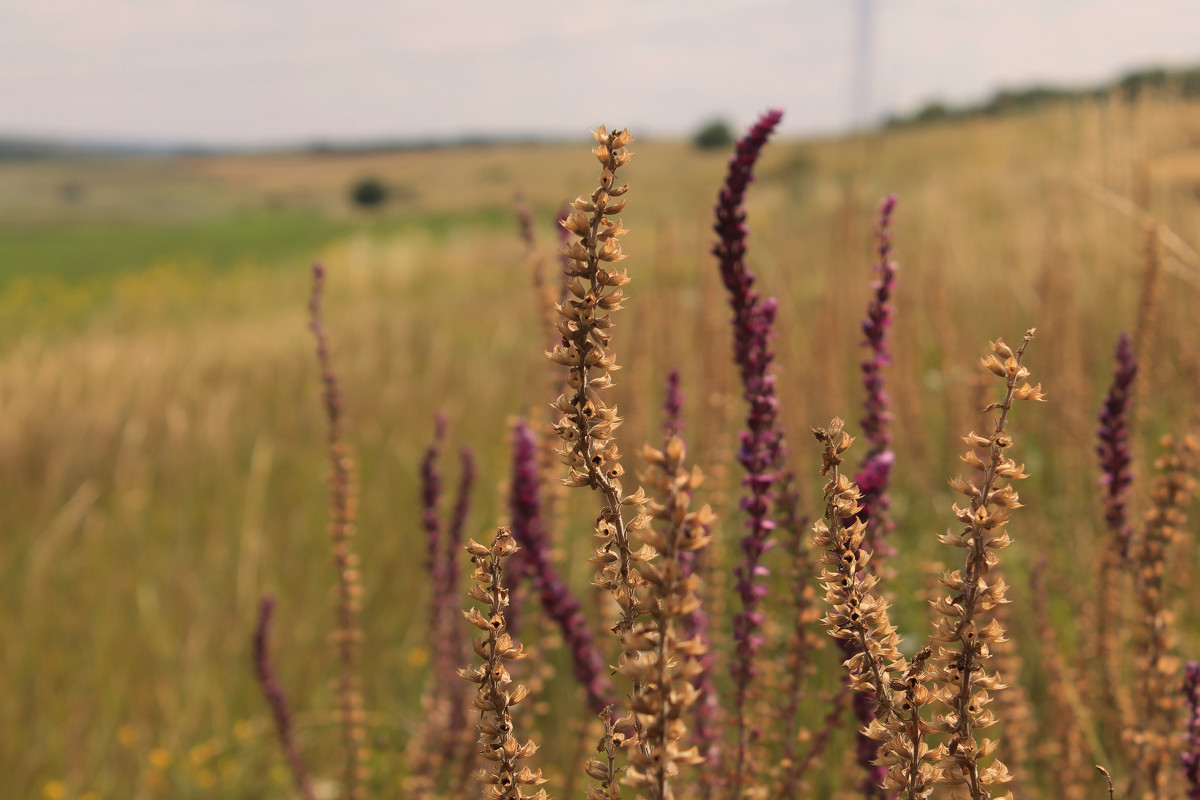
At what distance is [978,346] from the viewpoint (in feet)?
19.0

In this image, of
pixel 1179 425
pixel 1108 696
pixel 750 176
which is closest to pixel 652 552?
pixel 750 176

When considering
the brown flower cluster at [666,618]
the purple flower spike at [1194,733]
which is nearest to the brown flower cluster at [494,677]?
the brown flower cluster at [666,618]

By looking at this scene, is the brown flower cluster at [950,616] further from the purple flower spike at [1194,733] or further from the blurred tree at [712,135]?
the blurred tree at [712,135]

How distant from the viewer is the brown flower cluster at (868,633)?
0.72m

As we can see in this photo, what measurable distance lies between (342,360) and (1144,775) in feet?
20.1

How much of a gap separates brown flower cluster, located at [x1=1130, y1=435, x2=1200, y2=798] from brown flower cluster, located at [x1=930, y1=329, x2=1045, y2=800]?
0.71 meters

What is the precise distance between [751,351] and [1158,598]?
2.76 feet

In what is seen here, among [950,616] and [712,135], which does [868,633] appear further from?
[712,135]

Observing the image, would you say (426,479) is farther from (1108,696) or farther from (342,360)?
(342,360)

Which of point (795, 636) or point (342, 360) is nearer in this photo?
point (795, 636)

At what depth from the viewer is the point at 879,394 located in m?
1.25

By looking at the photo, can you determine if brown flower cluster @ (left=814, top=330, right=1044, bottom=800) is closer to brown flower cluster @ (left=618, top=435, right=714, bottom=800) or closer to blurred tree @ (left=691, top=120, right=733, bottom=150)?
brown flower cluster @ (left=618, top=435, right=714, bottom=800)

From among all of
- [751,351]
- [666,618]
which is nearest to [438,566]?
[751,351]

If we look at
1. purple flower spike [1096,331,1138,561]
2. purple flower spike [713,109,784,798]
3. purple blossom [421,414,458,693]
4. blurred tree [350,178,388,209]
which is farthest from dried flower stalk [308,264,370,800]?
blurred tree [350,178,388,209]
